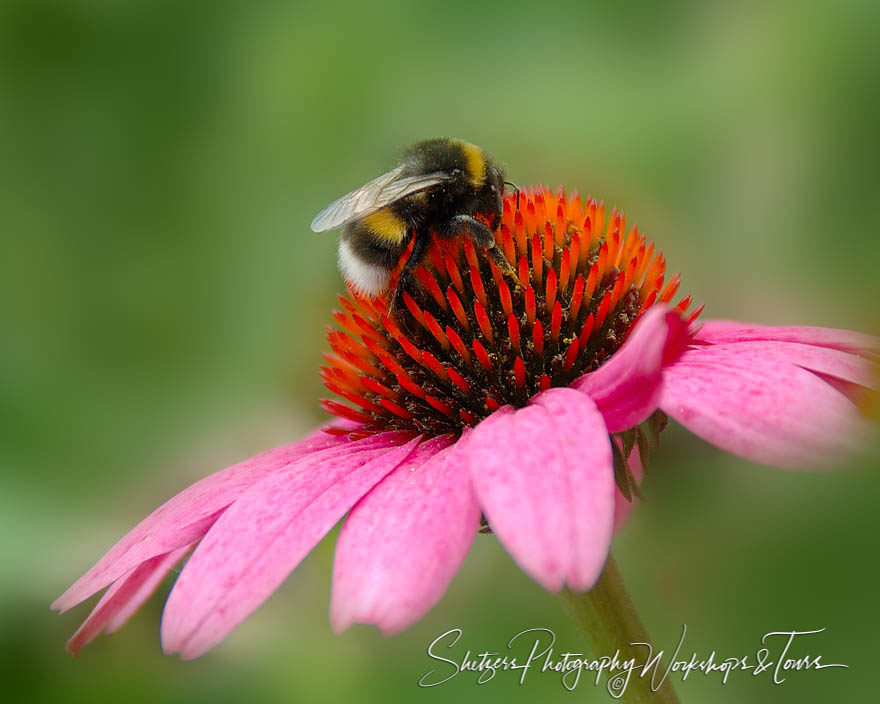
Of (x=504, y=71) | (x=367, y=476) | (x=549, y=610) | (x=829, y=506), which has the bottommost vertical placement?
(x=549, y=610)

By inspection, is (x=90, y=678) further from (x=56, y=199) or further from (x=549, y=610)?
(x=56, y=199)

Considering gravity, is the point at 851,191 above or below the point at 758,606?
above

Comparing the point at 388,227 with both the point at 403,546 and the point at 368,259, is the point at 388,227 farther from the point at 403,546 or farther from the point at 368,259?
the point at 403,546

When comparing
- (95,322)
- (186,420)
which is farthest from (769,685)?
(95,322)

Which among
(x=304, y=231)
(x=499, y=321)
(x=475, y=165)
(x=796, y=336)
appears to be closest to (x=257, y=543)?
(x=499, y=321)

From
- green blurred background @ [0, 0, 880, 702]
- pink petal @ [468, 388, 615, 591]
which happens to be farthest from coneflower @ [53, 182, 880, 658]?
green blurred background @ [0, 0, 880, 702]

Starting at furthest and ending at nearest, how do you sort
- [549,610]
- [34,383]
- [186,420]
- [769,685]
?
[186,420] → [34,383] → [549,610] → [769,685]
